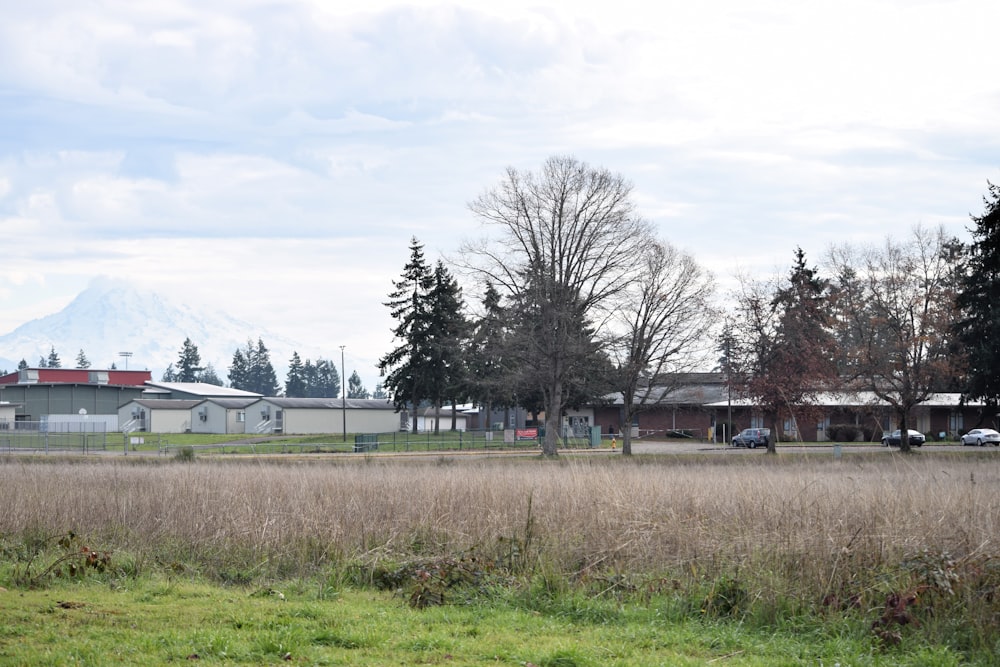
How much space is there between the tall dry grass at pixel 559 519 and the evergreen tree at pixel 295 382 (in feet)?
565

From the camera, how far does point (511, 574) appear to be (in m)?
12.7

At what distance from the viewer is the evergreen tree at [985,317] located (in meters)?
47.6

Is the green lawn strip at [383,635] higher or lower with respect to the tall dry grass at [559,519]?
lower

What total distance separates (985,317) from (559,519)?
46304 millimetres

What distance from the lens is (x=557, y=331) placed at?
53.2m

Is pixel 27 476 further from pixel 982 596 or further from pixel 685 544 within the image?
pixel 982 596

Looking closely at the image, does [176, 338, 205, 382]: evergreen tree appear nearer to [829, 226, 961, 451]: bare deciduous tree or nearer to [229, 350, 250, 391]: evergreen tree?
[229, 350, 250, 391]: evergreen tree

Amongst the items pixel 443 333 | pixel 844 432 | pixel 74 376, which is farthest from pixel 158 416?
pixel 844 432

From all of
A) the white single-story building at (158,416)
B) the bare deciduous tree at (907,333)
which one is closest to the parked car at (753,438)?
the bare deciduous tree at (907,333)

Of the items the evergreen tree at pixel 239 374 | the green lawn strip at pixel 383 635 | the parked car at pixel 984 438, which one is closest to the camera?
the green lawn strip at pixel 383 635

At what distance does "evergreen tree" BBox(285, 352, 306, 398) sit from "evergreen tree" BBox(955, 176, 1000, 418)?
148138 millimetres

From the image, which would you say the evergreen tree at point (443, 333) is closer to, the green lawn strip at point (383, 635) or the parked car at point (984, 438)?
Result: the parked car at point (984, 438)

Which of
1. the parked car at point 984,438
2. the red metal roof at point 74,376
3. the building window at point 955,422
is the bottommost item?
the parked car at point 984,438

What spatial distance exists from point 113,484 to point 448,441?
44355 mm
